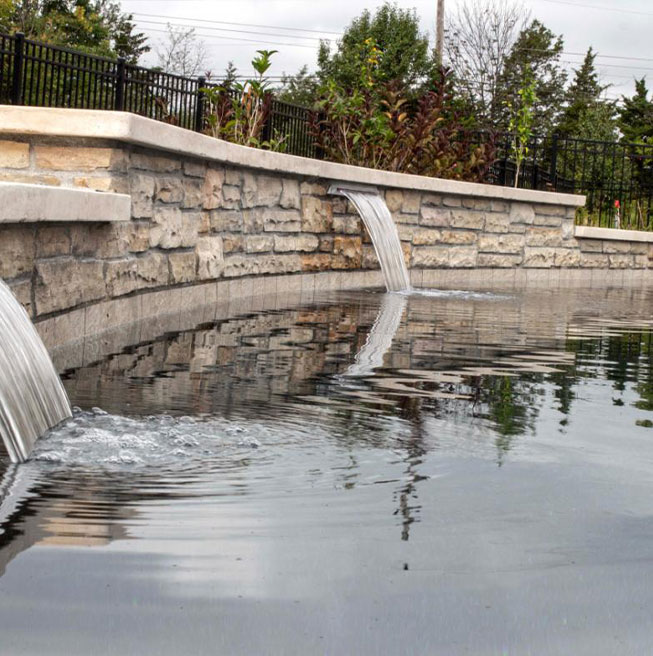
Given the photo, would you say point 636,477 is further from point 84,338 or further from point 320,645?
point 84,338

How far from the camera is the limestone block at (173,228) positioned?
28.0 ft

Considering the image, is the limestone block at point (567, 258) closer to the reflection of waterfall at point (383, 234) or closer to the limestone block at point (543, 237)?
the limestone block at point (543, 237)

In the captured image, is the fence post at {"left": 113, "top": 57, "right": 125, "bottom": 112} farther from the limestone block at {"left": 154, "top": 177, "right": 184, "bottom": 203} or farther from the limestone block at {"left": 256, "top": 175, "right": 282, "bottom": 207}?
the limestone block at {"left": 154, "top": 177, "right": 184, "bottom": 203}

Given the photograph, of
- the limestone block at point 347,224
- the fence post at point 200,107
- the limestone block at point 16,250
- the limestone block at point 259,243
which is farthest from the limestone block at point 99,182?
the limestone block at point 347,224

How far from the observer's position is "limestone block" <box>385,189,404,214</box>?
47.3 ft

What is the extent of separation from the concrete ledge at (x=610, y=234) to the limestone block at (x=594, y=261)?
1.09 ft

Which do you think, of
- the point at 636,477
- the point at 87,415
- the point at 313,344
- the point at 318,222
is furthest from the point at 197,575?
the point at 318,222

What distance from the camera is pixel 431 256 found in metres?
15.6

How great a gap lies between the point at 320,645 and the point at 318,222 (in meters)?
10.7

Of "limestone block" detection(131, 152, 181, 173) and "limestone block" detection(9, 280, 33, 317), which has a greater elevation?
"limestone block" detection(131, 152, 181, 173)

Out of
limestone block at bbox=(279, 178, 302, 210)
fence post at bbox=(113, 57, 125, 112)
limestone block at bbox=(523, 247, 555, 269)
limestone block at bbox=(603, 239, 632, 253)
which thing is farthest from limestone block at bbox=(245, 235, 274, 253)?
limestone block at bbox=(603, 239, 632, 253)

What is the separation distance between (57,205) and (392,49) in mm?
33213

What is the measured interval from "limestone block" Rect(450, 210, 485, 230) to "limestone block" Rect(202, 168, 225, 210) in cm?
659

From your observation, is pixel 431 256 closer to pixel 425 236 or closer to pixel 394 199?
pixel 425 236
